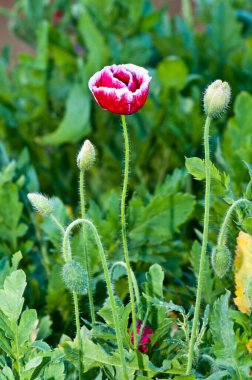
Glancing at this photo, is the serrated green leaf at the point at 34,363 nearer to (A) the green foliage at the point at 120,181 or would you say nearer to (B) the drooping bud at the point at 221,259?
(A) the green foliage at the point at 120,181

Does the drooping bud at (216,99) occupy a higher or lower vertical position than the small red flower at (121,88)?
lower

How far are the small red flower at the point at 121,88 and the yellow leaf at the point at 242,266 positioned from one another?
27 cm

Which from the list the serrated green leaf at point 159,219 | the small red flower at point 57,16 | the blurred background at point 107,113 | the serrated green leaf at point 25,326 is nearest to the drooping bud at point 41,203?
the serrated green leaf at point 25,326

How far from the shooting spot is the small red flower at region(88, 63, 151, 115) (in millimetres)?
996

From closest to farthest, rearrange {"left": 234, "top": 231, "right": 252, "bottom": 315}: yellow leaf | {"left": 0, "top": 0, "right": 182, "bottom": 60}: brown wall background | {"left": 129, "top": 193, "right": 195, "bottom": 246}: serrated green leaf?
{"left": 234, "top": 231, "right": 252, "bottom": 315}: yellow leaf
{"left": 129, "top": 193, "right": 195, "bottom": 246}: serrated green leaf
{"left": 0, "top": 0, "right": 182, "bottom": 60}: brown wall background

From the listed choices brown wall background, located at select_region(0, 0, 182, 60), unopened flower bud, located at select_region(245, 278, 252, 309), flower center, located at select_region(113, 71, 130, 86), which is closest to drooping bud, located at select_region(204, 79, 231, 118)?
flower center, located at select_region(113, 71, 130, 86)

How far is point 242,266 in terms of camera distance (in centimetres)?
119

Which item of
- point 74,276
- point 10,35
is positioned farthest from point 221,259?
point 10,35

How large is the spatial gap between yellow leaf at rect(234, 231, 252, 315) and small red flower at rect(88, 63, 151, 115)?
27 cm

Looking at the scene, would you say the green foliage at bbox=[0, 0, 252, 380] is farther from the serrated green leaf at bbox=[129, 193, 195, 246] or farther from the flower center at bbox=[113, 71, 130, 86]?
the flower center at bbox=[113, 71, 130, 86]

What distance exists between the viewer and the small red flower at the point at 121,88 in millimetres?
996

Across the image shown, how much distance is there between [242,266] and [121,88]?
338 millimetres

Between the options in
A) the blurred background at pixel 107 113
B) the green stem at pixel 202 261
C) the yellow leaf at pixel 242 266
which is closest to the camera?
the green stem at pixel 202 261

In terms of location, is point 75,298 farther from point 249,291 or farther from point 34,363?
point 249,291
